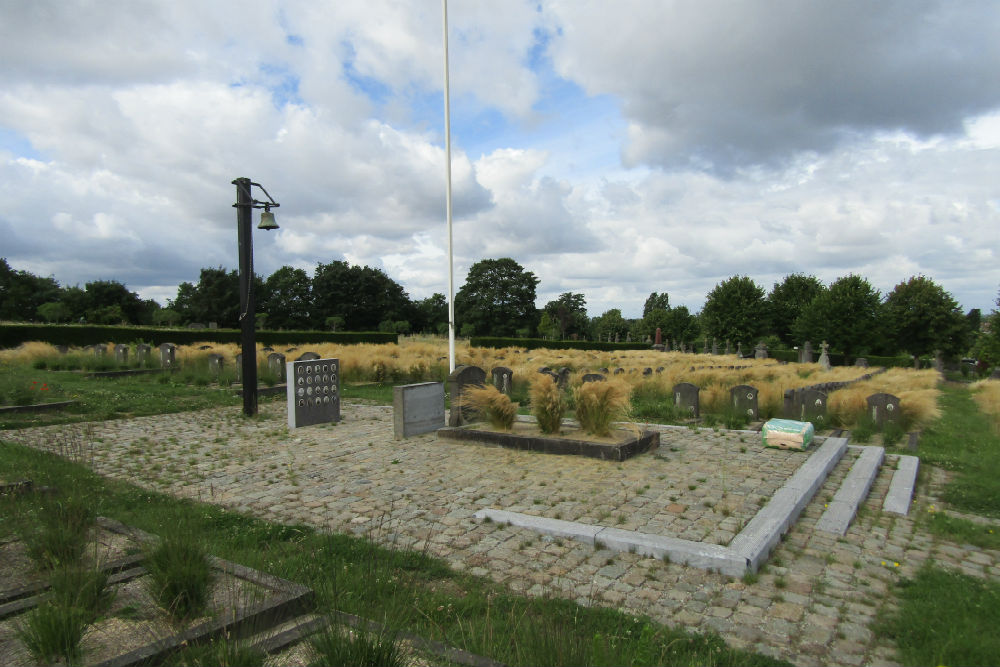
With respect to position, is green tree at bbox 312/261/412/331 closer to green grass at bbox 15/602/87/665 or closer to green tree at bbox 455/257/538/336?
green tree at bbox 455/257/538/336

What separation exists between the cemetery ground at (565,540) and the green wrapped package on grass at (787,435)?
220 mm

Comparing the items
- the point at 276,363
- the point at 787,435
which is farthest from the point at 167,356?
the point at 787,435

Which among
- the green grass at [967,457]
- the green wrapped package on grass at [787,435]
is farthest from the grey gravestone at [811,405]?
the green wrapped package on grass at [787,435]

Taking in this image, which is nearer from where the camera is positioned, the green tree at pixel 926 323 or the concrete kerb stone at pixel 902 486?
the concrete kerb stone at pixel 902 486

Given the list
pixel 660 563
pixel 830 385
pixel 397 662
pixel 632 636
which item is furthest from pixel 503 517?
pixel 830 385

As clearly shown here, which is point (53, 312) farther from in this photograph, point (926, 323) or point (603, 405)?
point (926, 323)

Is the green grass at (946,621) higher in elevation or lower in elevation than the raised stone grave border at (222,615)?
lower

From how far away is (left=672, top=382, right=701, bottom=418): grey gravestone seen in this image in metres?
11.8

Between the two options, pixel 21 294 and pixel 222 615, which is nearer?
pixel 222 615

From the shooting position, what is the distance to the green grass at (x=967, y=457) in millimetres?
6113

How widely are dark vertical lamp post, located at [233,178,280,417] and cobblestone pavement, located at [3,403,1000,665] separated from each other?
1.37 meters

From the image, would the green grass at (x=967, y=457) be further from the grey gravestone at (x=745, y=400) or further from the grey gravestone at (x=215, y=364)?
the grey gravestone at (x=215, y=364)

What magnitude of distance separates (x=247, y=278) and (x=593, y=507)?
8.46 m

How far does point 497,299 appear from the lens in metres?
68.7
